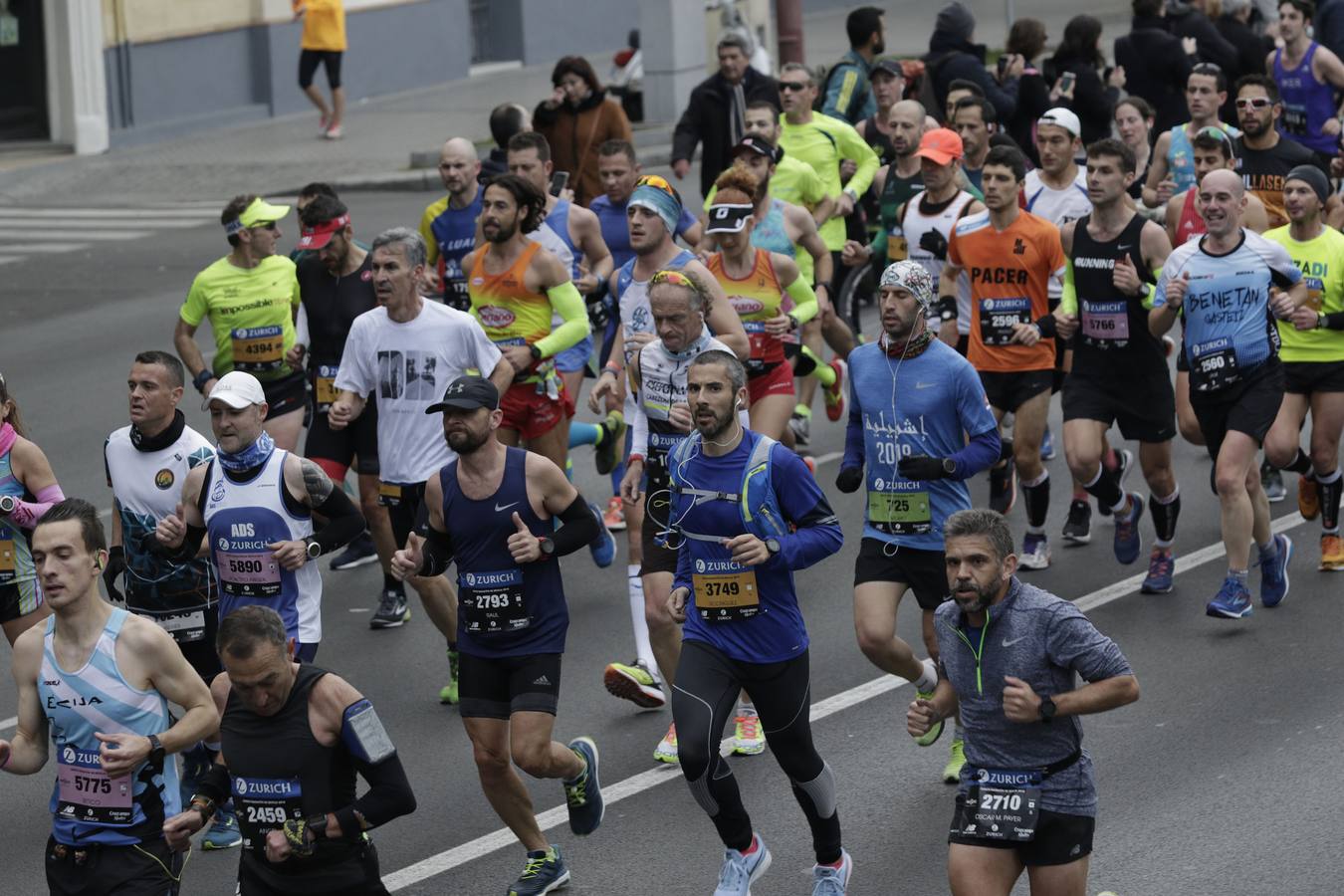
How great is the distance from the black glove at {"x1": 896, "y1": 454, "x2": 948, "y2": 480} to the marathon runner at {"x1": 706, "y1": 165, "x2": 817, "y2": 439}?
1.96 meters

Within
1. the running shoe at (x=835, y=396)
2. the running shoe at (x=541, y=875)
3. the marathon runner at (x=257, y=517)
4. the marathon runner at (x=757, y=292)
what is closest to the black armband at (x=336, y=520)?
the marathon runner at (x=257, y=517)

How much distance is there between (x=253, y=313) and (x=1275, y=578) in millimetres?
5564

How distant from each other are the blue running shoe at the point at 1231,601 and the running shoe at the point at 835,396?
3808 millimetres

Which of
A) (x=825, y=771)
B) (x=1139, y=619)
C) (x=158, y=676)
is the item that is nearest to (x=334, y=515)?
(x=158, y=676)

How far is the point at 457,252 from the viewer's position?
1320cm

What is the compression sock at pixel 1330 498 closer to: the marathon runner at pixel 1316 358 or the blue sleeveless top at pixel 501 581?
the marathon runner at pixel 1316 358

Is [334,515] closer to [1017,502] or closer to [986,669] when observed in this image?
[986,669]

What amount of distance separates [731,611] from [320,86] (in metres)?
23.6

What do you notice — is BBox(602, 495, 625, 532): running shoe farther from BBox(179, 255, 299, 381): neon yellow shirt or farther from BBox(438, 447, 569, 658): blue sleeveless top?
BBox(438, 447, 569, 658): blue sleeveless top

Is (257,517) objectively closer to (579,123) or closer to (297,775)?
(297,775)

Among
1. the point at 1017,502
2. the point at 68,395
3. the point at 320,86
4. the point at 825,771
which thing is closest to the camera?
the point at 825,771

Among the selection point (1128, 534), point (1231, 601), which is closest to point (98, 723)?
point (1231, 601)

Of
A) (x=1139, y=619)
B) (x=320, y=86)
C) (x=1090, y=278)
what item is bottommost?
(x=1139, y=619)

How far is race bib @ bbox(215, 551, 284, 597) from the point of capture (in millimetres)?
8359
